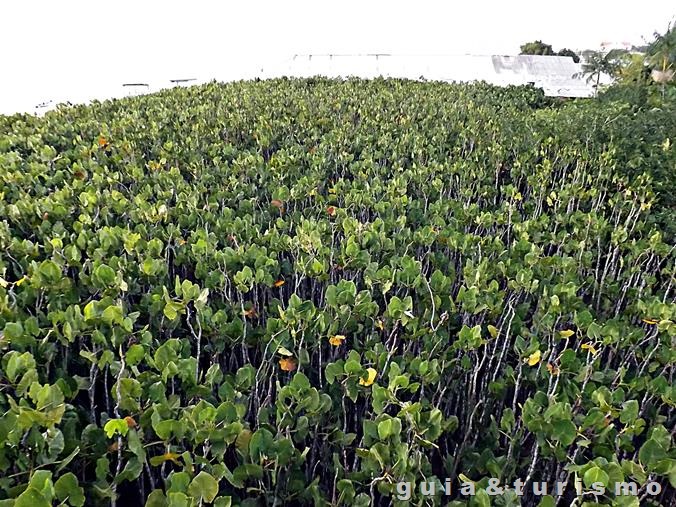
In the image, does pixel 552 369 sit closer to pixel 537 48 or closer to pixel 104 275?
pixel 104 275

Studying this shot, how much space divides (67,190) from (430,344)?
2073 millimetres

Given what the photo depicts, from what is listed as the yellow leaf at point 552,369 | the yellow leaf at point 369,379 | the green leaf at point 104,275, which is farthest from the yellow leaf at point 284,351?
the yellow leaf at point 552,369

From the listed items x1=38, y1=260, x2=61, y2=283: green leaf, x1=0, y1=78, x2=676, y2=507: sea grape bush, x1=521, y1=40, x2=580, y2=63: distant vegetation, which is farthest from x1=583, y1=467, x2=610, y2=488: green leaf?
x1=521, y1=40, x2=580, y2=63: distant vegetation

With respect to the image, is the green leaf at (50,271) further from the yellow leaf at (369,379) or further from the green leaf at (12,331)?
the yellow leaf at (369,379)

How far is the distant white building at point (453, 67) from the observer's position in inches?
768

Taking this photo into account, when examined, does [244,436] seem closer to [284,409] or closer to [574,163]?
[284,409]

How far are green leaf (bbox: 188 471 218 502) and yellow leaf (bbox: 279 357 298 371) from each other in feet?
2.02

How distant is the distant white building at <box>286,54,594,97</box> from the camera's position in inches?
768

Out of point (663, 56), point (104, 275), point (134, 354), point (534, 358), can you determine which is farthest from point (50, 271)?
point (663, 56)

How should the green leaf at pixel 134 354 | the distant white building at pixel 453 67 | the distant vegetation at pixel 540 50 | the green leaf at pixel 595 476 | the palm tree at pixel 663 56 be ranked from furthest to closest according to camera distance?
the distant vegetation at pixel 540 50 → the distant white building at pixel 453 67 → the palm tree at pixel 663 56 → the green leaf at pixel 134 354 → the green leaf at pixel 595 476

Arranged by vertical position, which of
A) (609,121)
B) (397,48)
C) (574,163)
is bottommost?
(574,163)

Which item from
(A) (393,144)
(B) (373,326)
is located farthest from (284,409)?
(A) (393,144)

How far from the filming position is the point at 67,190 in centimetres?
288

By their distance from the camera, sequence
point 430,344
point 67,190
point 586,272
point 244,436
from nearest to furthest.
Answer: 1. point 244,436
2. point 430,344
3. point 586,272
4. point 67,190
